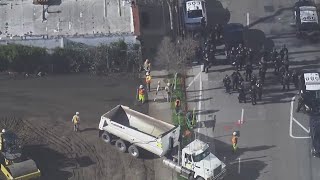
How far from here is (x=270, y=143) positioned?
1790 inches

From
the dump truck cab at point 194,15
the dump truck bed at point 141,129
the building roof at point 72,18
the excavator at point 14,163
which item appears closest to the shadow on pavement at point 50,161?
the excavator at point 14,163

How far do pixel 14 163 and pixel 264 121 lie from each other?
14964mm

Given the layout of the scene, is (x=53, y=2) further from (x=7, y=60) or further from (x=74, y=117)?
(x=74, y=117)

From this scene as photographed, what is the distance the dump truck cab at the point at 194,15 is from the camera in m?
52.6

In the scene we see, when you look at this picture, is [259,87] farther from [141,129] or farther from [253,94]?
[141,129]

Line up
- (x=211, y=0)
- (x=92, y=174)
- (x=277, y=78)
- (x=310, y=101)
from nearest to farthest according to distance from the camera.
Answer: (x=92, y=174) → (x=310, y=101) → (x=277, y=78) → (x=211, y=0)

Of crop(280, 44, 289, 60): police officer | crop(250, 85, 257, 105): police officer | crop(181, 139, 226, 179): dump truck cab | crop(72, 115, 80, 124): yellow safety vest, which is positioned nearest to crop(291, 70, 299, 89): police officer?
crop(280, 44, 289, 60): police officer

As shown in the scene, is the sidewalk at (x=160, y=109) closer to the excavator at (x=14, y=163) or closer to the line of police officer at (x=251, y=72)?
the line of police officer at (x=251, y=72)

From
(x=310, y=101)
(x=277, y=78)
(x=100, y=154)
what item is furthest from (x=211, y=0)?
(x=100, y=154)

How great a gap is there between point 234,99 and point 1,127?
1420cm

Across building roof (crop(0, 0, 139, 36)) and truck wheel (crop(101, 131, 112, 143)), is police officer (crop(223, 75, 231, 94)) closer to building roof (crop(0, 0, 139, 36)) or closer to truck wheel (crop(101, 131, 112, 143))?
building roof (crop(0, 0, 139, 36))

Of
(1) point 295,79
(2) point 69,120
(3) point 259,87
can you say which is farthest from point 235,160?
(2) point 69,120

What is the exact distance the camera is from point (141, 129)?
45375mm

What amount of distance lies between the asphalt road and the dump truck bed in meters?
2.78
